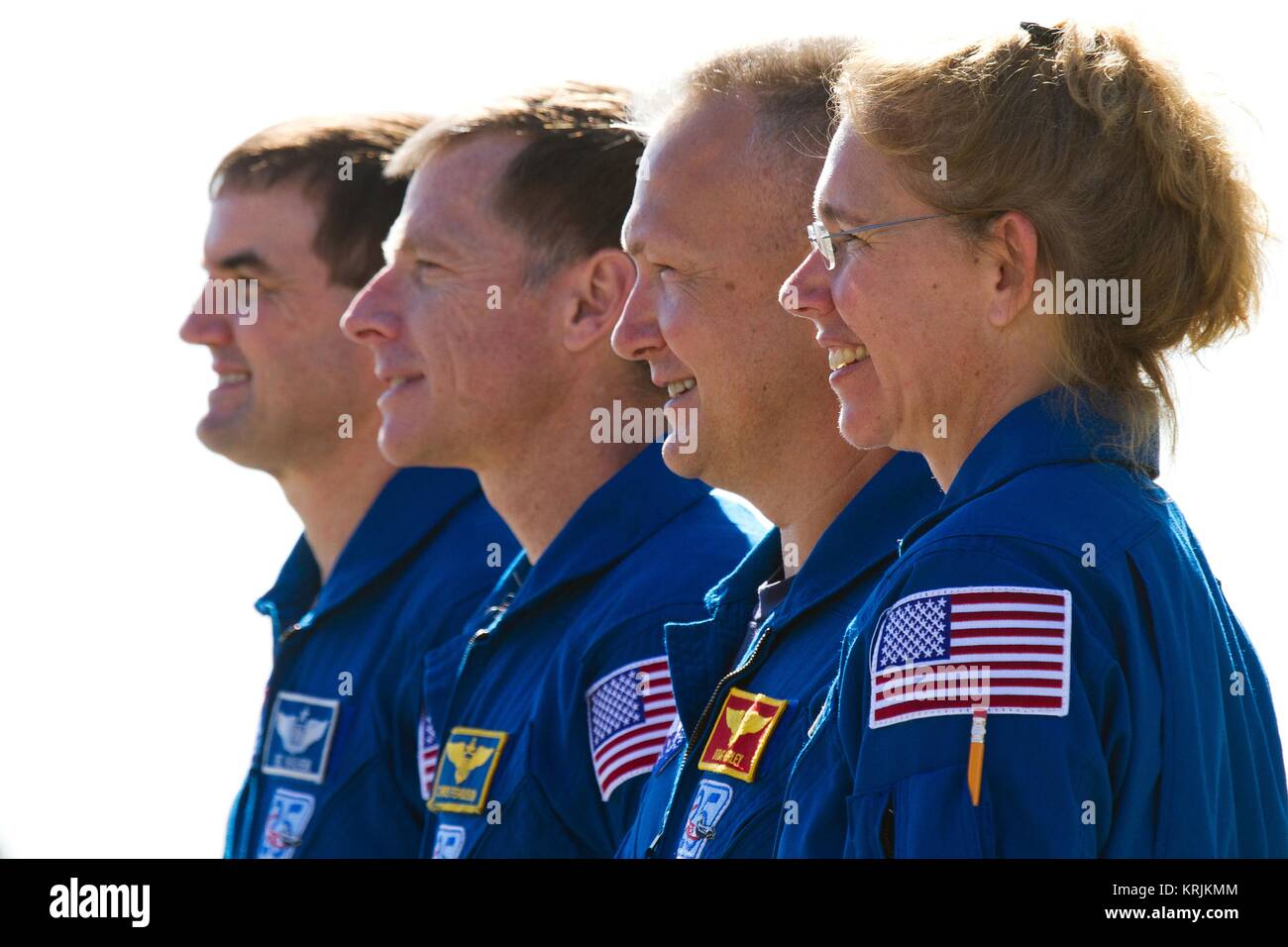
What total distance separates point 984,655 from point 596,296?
2.21m

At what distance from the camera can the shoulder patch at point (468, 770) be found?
3521 mm

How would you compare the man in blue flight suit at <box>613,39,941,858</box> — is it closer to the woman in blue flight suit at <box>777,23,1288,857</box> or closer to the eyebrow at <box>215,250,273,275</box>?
the woman in blue flight suit at <box>777,23,1288,857</box>

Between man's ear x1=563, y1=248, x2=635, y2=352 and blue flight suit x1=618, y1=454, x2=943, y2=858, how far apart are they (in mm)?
1134

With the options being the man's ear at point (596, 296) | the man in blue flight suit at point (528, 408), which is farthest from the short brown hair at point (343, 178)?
the man's ear at point (596, 296)

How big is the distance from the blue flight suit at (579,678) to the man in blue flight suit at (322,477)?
394mm

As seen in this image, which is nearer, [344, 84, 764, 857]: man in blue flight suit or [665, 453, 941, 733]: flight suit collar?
[665, 453, 941, 733]: flight suit collar

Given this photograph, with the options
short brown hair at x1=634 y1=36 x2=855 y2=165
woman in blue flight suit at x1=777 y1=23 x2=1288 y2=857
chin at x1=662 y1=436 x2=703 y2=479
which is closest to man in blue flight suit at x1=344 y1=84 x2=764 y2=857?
chin at x1=662 y1=436 x2=703 y2=479

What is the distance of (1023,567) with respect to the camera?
2.11 metres

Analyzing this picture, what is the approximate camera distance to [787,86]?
3.30 metres

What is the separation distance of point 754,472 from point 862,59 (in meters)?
0.91

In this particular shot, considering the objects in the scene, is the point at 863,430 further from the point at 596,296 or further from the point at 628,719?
the point at 596,296

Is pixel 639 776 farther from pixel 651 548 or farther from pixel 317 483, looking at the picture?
pixel 317 483

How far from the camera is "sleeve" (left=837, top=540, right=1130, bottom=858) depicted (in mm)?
2041
